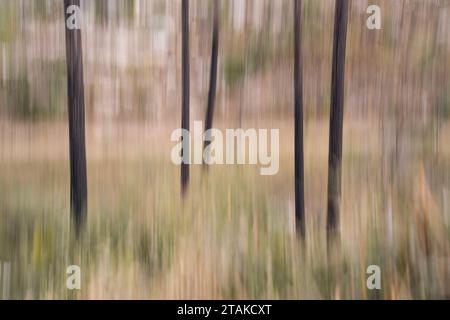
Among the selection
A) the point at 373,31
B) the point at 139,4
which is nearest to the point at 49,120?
the point at 139,4

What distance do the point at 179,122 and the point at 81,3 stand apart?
2.78 feet

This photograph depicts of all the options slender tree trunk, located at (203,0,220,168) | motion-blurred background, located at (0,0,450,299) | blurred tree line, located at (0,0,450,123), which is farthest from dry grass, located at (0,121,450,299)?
slender tree trunk, located at (203,0,220,168)

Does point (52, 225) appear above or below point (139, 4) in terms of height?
below

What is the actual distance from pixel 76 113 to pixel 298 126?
1.20 m

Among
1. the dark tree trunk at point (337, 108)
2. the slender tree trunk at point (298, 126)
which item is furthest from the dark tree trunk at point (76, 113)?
the dark tree trunk at point (337, 108)

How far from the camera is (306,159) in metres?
2.78

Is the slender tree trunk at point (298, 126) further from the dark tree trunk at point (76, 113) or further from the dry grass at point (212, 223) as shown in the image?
the dark tree trunk at point (76, 113)

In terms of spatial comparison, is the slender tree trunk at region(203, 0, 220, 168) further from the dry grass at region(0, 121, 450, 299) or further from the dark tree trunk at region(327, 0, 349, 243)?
the dark tree trunk at region(327, 0, 349, 243)

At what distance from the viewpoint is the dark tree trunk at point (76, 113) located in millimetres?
2744

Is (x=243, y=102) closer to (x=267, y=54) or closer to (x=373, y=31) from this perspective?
(x=267, y=54)

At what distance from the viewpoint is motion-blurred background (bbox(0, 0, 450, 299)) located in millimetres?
2479

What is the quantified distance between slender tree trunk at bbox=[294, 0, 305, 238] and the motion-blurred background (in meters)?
0.04

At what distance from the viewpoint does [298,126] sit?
279 centimetres

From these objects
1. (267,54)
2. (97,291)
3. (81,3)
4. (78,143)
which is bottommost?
(97,291)
